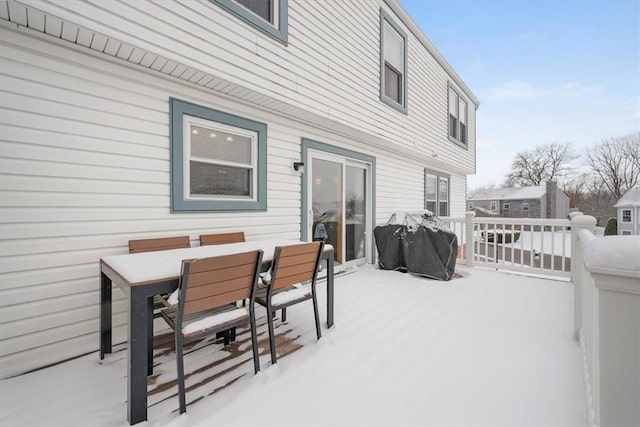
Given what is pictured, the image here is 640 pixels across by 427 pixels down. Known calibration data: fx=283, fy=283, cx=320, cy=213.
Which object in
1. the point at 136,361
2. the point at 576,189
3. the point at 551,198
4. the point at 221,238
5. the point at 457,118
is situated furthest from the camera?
the point at 576,189

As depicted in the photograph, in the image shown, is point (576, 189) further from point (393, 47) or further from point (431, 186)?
point (393, 47)

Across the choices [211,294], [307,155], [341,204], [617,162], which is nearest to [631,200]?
[617,162]

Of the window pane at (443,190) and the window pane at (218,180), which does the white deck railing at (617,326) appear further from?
the window pane at (443,190)

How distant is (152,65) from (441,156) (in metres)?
7.44

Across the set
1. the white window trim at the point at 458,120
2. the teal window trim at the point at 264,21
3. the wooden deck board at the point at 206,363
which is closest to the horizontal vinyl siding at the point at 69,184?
the wooden deck board at the point at 206,363

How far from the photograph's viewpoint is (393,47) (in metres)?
6.12

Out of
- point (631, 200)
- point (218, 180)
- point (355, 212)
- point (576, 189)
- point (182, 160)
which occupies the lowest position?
point (355, 212)

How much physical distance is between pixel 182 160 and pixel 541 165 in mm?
38161

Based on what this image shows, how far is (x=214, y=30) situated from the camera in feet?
9.95

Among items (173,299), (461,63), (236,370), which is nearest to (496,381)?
(236,370)

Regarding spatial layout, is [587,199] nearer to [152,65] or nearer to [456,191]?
[456,191]

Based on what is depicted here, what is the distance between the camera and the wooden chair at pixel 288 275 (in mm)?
2320

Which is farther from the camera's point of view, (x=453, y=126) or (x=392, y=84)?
(x=453, y=126)

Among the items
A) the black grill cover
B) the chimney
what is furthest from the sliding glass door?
the chimney
